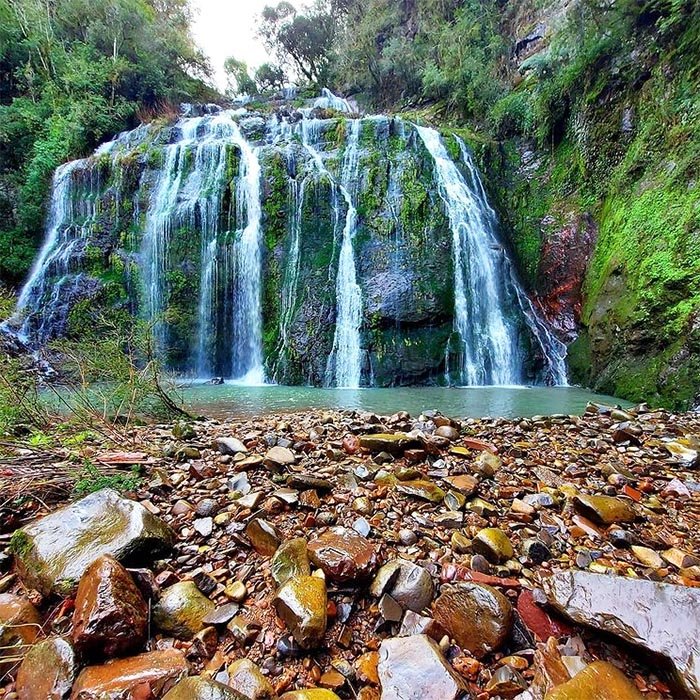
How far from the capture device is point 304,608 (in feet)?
A: 4.73

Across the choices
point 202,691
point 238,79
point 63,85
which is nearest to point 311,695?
point 202,691

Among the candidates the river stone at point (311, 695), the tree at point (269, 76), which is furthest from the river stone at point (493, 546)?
the tree at point (269, 76)

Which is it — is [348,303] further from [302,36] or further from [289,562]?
[302,36]

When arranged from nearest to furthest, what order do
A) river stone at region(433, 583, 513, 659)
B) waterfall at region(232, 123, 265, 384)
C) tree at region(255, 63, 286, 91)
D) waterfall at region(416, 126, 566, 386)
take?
river stone at region(433, 583, 513, 659), waterfall at region(416, 126, 566, 386), waterfall at region(232, 123, 265, 384), tree at region(255, 63, 286, 91)

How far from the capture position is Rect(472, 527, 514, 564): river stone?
5.82 ft

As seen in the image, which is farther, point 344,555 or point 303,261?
point 303,261

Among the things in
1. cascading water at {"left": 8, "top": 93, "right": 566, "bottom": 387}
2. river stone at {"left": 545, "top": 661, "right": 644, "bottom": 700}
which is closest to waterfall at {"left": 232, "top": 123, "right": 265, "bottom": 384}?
cascading water at {"left": 8, "top": 93, "right": 566, "bottom": 387}

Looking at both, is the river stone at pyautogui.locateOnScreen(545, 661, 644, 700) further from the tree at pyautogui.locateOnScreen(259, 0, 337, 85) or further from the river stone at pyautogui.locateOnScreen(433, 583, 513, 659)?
the tree at pyautogui.locateOnScreen(259, 0, 337, 85)

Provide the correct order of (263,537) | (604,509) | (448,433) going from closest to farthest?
(263,537), (604,509), (448,433)

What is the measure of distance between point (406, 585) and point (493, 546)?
0.50 metres

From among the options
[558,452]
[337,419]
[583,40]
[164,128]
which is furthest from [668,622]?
[164,128]

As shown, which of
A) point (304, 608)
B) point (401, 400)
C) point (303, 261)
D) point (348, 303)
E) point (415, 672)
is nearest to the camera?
point (415, 672)

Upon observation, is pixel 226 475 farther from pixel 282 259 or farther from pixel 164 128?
pixel 164 128

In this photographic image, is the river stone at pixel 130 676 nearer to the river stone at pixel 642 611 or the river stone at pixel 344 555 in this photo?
the river stone at pixel 344 555
